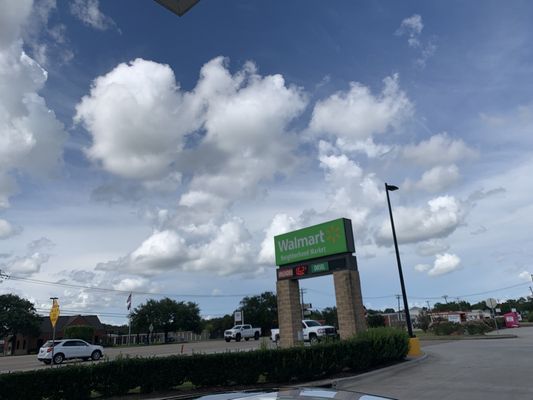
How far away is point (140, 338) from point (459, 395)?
3984 inches

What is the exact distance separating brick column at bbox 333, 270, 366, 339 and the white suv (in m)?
17.3

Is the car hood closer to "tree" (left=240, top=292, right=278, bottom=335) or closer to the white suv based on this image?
the white suv

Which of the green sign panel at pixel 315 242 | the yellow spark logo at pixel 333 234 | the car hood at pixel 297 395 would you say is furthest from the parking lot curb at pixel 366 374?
the car hood at pixel 297 395

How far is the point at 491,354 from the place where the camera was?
19.2 metres

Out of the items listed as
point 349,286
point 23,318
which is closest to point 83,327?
point 23,318

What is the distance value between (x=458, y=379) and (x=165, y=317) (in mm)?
70271

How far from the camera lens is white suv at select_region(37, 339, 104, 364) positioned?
90.7 ft

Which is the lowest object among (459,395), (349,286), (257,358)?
(459,395)

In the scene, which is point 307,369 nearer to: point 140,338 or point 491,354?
point 491,354

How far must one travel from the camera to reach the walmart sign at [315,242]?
22297 millimetres

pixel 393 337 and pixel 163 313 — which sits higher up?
pixel 163 313

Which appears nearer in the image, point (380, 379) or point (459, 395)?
point (459, 395)

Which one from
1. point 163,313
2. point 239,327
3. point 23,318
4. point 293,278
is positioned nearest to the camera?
point 293,278

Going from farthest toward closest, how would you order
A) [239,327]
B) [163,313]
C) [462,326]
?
[163,313]
[239,327]
[462,326]
